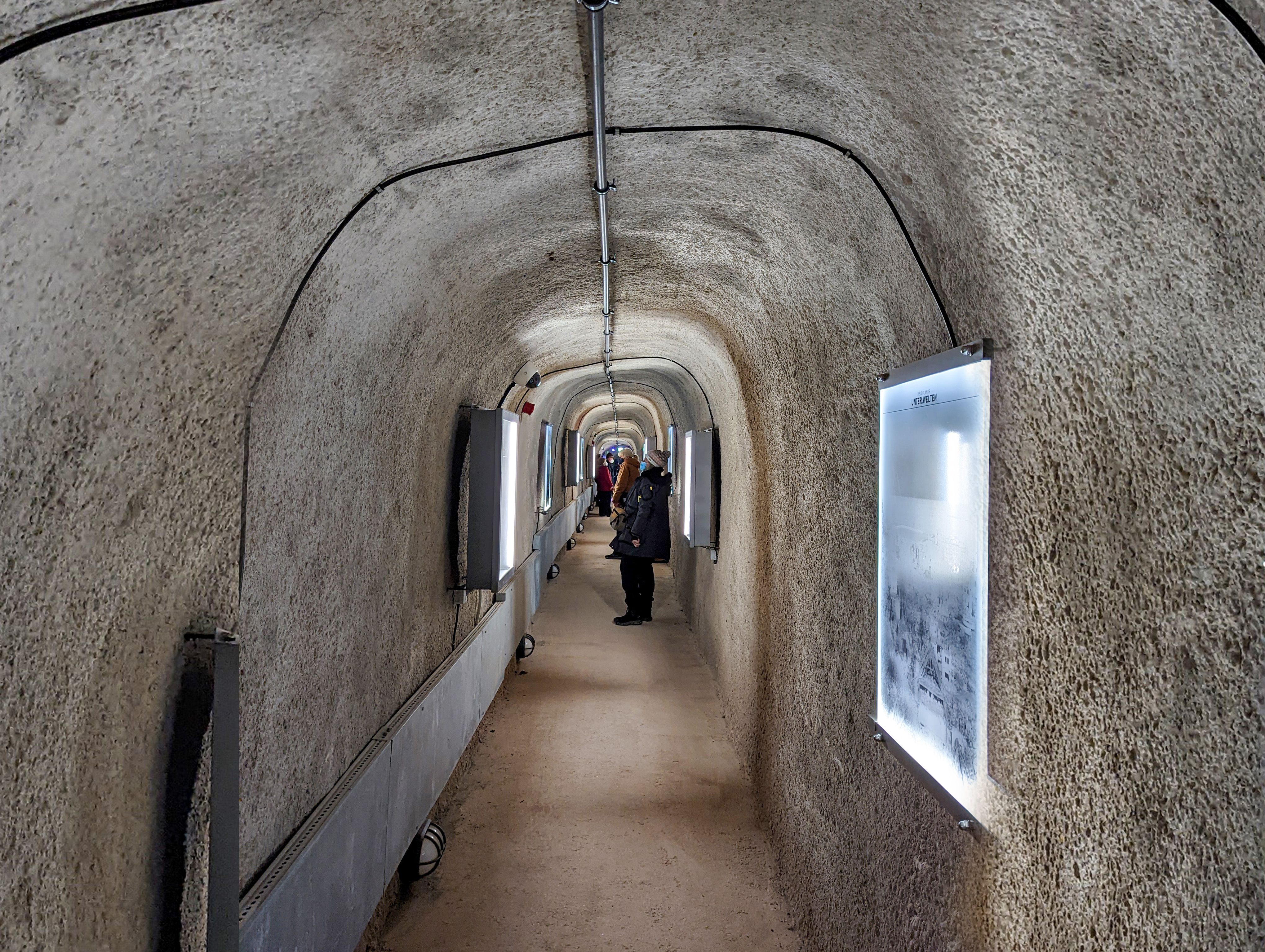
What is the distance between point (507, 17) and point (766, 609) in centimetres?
380

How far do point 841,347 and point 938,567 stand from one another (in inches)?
50.1

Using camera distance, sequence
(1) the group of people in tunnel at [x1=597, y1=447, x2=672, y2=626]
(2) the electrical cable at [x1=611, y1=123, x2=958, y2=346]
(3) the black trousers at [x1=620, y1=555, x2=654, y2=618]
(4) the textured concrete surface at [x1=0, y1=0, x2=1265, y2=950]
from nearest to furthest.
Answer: (4) the textured concrete surface at [x1=0, y1=0, x2=1265, y2=950] → (2) the electrical cable at [x1=611, y1=123, x2=958, y2=346] → (1) the group of people in tunnel at [x1=597, y1=447, x2=672, y2=626] → (3) the black trousers at [x1=620, y1=555, x2=654, y2=618]

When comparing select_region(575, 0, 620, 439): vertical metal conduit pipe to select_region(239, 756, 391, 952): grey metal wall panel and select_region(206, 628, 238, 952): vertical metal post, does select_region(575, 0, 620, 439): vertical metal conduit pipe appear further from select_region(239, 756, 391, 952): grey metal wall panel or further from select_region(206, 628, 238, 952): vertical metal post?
select_region(239, 756, 391, 952): grey metal wall panel

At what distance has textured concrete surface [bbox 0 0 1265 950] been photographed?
127 cm

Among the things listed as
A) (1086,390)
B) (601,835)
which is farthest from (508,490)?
(1086,390)

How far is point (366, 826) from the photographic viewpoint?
10.6ft

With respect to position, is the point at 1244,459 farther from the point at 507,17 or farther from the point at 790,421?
the point at 790,421

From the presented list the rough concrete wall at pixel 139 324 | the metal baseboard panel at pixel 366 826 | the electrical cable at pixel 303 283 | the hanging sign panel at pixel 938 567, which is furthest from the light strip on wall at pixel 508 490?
the rough concrete wall at pixel 139 324

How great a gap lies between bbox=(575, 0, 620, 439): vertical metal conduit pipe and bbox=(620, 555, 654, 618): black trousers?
5.28 metres

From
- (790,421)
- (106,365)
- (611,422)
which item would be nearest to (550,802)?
(790,421)

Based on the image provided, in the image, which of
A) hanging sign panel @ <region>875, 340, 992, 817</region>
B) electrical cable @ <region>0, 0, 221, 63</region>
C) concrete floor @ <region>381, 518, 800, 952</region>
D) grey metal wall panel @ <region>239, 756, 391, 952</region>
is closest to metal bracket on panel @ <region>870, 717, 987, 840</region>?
hanging sign panel @ <region>875, 340, 992, 817</region>

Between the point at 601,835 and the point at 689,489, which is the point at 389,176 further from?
the point at 689,489

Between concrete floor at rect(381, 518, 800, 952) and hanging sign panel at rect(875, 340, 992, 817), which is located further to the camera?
concrete floor at rect(381, 518, 800, 952)

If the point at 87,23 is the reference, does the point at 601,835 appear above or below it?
below
